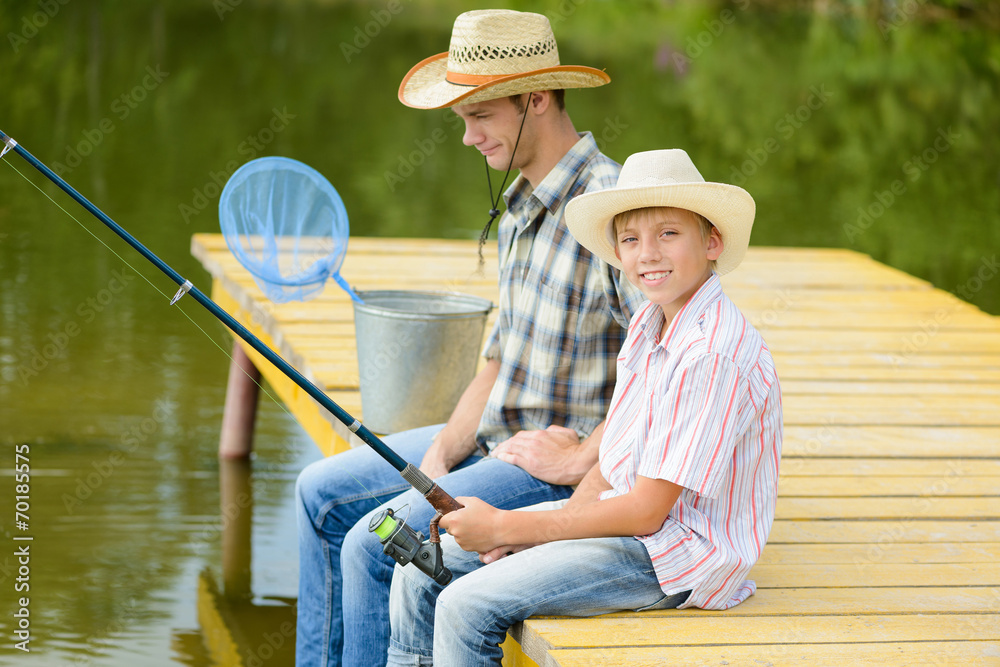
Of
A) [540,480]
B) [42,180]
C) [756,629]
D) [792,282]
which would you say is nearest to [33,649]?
[540,480]

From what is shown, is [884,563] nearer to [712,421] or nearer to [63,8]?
[712,421]

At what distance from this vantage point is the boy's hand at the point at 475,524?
2045mm

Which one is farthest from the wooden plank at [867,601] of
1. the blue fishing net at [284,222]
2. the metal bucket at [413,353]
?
the blue fishing net at [284,222]

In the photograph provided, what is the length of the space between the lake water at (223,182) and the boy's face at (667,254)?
5.99 ft

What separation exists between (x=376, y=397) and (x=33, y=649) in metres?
1.14

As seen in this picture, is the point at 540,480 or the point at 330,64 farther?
the point at 330,64

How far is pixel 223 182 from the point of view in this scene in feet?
31.3

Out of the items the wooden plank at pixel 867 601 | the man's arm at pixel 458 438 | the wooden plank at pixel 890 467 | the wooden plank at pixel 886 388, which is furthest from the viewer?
the wooden plank at pixel 886 388

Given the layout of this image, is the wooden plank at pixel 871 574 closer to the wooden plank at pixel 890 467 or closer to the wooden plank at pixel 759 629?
the wooden plank at pixel 759 629

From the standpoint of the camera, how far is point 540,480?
236 cm

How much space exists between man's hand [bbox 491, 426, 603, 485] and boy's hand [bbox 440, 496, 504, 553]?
0.30 m

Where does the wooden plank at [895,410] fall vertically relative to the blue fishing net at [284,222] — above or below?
below

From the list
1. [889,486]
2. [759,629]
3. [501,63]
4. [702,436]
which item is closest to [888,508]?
[889,486]

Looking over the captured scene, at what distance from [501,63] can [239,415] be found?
8.23ft
